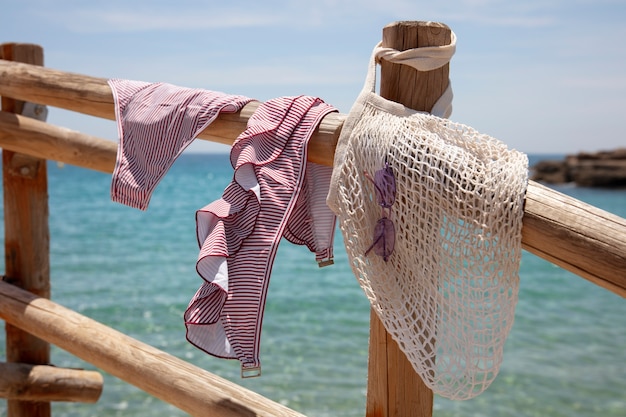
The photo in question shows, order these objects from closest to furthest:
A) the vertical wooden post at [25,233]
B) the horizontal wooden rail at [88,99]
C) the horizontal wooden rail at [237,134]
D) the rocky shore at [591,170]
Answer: the horizontal wooden rail at [237,134] → the horizontal wooden rail at [88,99] → the vertical wooden post at [25,233] → the rocky shore at [591,170]

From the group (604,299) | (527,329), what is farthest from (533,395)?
(604,299)

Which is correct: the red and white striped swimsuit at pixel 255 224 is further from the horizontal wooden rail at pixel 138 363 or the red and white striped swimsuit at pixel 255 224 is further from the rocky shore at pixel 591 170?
the rocky shore at pixel 591 170

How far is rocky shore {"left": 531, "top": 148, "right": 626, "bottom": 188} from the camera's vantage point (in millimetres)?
22875

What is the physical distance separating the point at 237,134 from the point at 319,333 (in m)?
4.44

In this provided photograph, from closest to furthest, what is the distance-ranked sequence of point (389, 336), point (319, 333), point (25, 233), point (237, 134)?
point (389, 336) < point (237, 134) < point (25, 233) < point (319, 333)

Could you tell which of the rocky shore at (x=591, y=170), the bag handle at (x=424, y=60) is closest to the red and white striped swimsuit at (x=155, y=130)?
the bag handle at (x=424, y=60)

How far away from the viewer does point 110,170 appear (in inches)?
83.2

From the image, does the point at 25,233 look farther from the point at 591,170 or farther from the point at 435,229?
the point at 591,170

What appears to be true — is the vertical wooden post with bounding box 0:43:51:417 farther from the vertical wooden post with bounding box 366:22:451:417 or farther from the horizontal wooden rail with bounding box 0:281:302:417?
the vertical wooden post with bounding box 366:22:451:417

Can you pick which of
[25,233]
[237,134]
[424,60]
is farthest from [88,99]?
[424,60]

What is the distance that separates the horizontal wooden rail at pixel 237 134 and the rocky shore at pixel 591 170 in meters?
23.2

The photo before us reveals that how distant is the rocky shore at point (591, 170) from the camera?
2288 cm

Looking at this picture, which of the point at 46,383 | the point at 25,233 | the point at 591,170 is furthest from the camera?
the point at 591,170

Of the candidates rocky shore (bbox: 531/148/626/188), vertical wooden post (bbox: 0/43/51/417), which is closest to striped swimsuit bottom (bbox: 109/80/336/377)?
vertical wooden post (bbox: 0/43/51/417)
